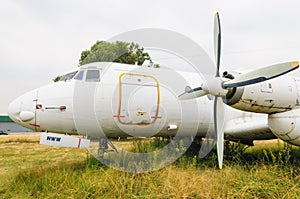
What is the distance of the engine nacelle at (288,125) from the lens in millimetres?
6105

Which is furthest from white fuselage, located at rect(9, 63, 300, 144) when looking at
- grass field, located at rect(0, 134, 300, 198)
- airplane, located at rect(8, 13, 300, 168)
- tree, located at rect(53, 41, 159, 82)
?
tree, located at rect(53, 41, 159, 82)

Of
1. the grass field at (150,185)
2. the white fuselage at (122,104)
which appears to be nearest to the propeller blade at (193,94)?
the white fuselage at (122,104)

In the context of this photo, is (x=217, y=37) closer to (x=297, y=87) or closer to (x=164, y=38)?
(x=164, y=38)

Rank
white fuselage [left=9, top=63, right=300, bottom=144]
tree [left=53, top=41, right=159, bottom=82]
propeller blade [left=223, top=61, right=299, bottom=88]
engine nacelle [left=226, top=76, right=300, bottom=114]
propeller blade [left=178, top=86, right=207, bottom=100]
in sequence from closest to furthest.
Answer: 1. propeller blade [left=223, top=61, right=299, bottom=88]
2. engine nacelle [left=226, top=76, right=300, bottom=114]
3. white fuselage [left=9, top=63, right=300, bottom=144]
4. propeller blade [left=178, top=86, right=207, bottom=100]
5. tree [left=53, top=41, right=159, bottom=82]

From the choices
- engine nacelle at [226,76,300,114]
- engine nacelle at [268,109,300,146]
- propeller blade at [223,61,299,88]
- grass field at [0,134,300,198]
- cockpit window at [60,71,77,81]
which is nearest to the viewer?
grass field at [0,134,300,198]

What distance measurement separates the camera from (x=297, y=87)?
6.37 meters

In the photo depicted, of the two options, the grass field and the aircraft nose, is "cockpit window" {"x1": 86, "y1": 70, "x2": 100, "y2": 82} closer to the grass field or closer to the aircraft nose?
the aircraft nose

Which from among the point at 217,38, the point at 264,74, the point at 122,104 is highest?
the point at 217,38

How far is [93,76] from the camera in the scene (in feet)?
22.2

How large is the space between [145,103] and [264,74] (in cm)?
305

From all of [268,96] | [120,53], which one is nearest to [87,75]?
[268,96]

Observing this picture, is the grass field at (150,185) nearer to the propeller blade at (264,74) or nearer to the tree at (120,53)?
the propeller blade at (264,74)

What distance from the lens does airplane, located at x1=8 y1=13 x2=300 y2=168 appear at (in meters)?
5.91

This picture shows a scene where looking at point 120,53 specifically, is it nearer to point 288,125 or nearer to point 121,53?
point 121,53
